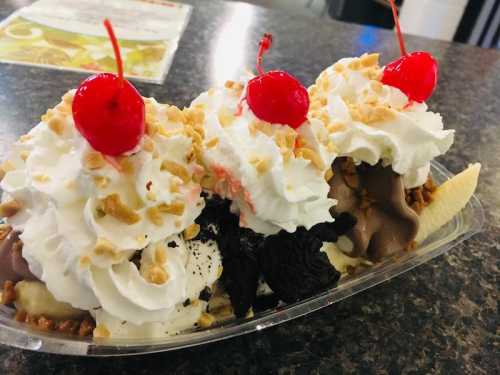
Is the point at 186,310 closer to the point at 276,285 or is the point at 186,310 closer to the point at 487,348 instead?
the point at 276,285

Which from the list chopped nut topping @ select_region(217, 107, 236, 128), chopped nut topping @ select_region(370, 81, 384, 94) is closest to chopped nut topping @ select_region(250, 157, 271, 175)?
chopped nut topping @ select_region(217, 107, 236, 128)

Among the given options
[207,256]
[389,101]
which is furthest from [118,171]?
[389,101]

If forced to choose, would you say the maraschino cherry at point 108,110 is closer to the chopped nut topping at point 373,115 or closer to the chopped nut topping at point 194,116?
the chopped nut topping at point 194,116

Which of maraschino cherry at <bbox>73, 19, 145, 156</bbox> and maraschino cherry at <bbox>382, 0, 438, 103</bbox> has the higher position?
maraschino cherry at <bbox>73, 19, 145, 156</bbox>

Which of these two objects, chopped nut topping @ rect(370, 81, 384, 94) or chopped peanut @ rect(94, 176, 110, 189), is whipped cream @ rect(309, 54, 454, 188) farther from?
chopped peanut @ rect(94, 176, 110, 189)

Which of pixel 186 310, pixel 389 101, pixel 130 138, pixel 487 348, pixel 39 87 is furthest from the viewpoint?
pixel 39 87

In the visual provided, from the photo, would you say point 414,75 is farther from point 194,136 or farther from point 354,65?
point 194,136
